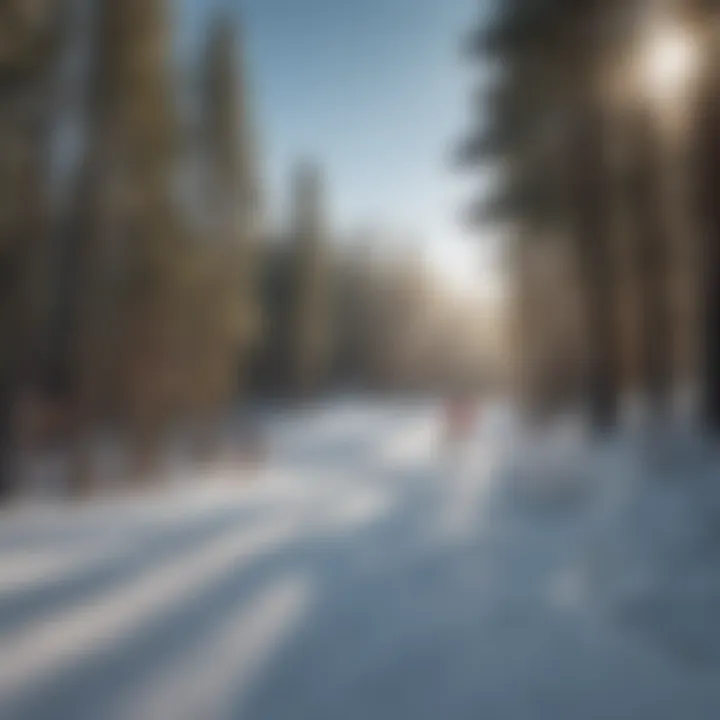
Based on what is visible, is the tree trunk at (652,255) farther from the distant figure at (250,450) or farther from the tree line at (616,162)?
the distant figure at (250,450)

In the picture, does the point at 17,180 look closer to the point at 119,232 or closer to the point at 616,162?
the point at 119,232

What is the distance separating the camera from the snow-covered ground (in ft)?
14.8

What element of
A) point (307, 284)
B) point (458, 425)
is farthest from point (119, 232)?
point (307, 284)

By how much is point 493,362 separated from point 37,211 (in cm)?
6096

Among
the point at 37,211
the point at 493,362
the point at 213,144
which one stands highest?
the point at 213,144

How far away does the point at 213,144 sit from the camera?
25.4 metres

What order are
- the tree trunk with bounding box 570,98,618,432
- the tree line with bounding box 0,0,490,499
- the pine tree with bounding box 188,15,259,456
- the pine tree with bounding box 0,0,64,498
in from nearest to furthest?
the pine tree with bounding box 0,0,64,498, the tree line with bounding box 0,0,490,499, the tree trunk with bounding box 570,98,618,432, the pine tree with bounding box 188,15,259,456

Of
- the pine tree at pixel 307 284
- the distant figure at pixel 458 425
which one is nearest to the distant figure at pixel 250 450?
the distant figure at pixel 458 425

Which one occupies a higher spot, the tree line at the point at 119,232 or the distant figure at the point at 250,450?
the tree line at the point at 119,232

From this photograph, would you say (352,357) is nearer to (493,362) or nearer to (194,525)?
(493,362)

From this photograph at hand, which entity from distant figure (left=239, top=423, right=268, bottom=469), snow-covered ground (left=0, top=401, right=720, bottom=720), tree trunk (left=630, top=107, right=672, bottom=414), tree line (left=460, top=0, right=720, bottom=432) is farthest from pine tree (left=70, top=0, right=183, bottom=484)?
tree trunk (left=630, top=107, right=672, bottom=414)

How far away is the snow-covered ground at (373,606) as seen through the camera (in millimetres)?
4500

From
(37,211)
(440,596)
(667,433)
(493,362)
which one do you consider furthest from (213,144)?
(493,362)

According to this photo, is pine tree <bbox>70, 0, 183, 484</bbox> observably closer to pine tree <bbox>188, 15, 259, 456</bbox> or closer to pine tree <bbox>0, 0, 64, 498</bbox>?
pine tree <bbox>0, 0, 64, 498</bbox>
